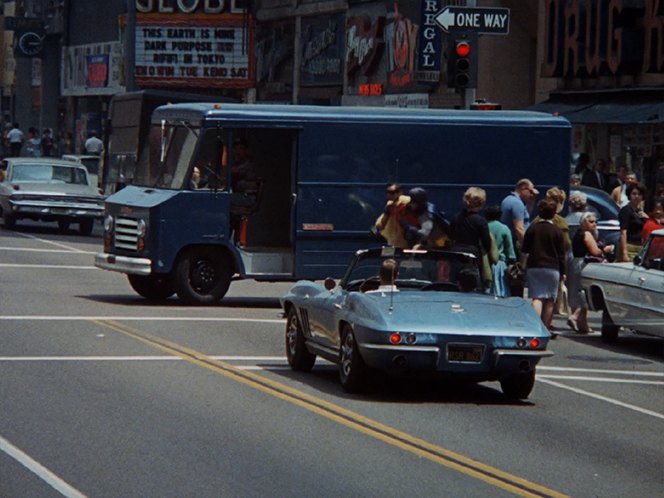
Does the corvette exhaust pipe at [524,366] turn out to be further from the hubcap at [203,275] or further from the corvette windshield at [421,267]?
the hubcap at [203,275]

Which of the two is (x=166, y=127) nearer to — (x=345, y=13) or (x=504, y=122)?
(x=504, y=122)

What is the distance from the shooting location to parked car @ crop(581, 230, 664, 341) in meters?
18.5

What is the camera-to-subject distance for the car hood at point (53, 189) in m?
37.5

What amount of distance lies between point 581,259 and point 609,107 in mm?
13170

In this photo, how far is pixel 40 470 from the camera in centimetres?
1020

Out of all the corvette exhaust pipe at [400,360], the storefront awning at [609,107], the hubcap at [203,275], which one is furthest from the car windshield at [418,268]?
the storefront awning at [609,107]

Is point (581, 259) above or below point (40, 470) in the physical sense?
above

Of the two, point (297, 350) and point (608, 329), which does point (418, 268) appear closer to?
point (297, 350)

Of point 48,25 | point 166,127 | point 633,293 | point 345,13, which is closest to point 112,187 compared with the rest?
point 345,13

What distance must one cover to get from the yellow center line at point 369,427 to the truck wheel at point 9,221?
20880mm

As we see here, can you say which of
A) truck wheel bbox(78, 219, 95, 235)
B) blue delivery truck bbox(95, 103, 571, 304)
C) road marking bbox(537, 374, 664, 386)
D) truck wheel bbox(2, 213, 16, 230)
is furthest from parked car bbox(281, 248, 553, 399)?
truck wheel bbox(78, 219, 95, 235)

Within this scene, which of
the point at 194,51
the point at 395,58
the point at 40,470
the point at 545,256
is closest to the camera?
the point at 40,470

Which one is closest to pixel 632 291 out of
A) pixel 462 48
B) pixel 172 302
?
pixel 172 302

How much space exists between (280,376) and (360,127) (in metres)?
8.77
